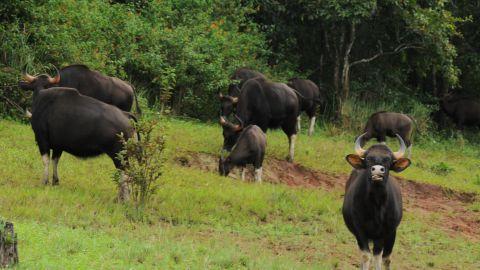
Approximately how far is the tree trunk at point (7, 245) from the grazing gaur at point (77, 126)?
166 inches

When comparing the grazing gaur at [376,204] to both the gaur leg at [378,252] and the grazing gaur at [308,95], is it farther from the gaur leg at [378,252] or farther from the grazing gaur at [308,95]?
the grazing gaur at [308,95]

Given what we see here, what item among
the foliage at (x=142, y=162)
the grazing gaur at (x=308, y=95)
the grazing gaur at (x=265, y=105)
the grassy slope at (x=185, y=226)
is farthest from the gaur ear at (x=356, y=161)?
the grazing gaur at (x=308, y=95)

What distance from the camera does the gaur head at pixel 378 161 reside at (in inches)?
364

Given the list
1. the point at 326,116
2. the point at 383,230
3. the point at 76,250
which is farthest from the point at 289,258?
the point at 326,116

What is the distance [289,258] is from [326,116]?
15.8 meters

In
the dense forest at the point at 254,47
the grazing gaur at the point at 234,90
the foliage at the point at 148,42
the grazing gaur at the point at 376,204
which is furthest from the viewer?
the grazing gaur at the point at 234,90

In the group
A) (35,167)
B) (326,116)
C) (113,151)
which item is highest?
(113,151)

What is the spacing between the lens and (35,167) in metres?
13.5

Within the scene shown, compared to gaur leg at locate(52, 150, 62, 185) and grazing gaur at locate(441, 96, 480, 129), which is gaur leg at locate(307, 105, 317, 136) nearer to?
grazing gaur at locate(441, 96, 480, 129)

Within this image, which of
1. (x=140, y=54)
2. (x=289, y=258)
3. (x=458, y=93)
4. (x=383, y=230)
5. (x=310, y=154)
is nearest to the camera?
(x=383, y=230)

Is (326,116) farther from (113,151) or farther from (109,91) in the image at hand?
(113,151)

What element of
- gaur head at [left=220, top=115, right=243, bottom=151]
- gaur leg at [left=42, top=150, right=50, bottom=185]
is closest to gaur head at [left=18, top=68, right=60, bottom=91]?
gaur leg at [left=42, top=150, right=50, bottom=185]

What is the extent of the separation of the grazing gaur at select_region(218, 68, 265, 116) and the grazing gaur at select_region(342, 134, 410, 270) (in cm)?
924

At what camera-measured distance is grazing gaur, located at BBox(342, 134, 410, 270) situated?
31.4 ft
